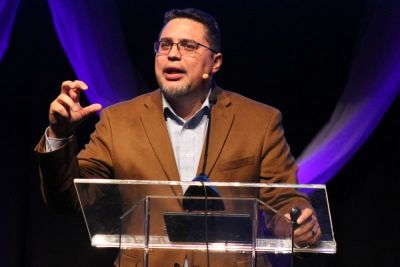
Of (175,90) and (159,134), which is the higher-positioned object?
(175,90)

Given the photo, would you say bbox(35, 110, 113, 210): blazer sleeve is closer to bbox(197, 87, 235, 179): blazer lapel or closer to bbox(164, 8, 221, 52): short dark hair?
bbox(197, 87, 235, 179): blazer lapel

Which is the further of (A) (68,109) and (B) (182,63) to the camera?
(B) (182,63)

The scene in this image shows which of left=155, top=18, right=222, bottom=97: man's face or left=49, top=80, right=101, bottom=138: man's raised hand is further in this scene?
left=155, top=18, right=222, bottom=97: man's face

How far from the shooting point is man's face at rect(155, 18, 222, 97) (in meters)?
2.52

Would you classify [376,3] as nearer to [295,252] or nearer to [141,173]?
[141,173]

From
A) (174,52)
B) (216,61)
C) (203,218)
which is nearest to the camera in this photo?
(203,218)

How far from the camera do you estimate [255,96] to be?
3785 millimetres

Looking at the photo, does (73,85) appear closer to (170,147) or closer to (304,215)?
(170,147)

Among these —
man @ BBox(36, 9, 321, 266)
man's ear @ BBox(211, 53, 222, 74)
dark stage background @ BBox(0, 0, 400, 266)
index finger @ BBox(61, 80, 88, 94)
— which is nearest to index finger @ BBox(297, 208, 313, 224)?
man @ BBox(36, 9, 321, 266)

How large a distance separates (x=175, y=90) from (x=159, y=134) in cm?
19

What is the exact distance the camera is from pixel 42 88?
3865 mm

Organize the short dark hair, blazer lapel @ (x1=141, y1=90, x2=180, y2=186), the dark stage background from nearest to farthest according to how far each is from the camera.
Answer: blazer lapel @ (x1=141, y1=90, x2=180, y2=186) → the short dark hair → the dark stage background

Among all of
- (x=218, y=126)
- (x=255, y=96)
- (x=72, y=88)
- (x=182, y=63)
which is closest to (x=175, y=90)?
(x=182, y=63)

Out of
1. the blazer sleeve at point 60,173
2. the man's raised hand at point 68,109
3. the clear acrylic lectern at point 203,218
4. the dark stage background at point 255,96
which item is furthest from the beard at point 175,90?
the dark stage background at point 255,96
